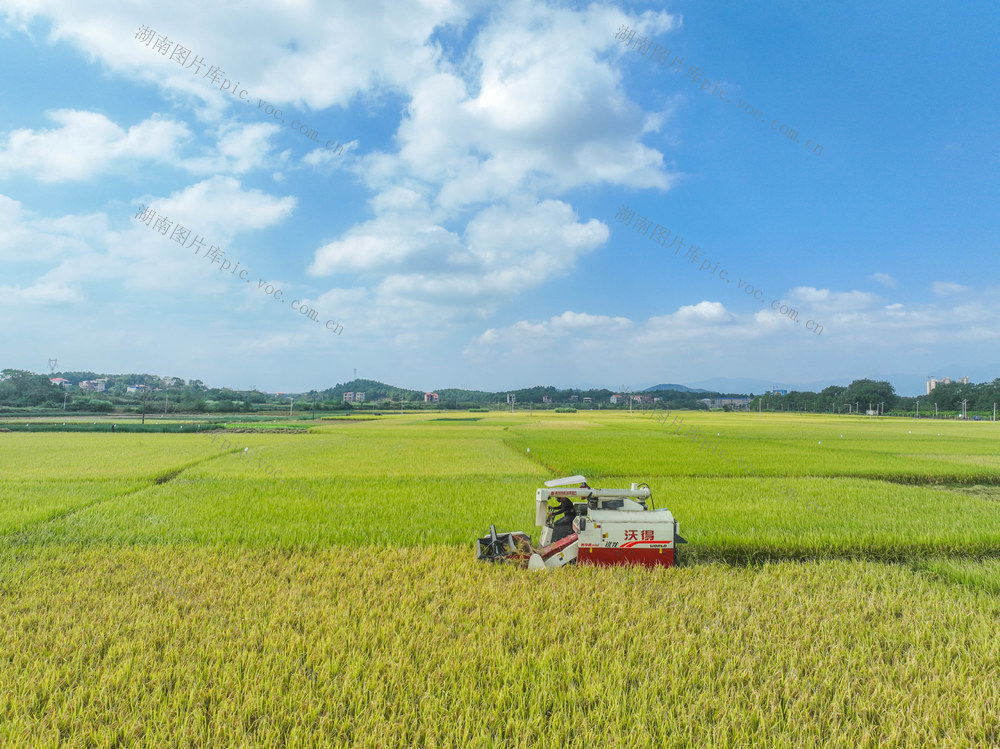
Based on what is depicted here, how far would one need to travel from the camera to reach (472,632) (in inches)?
157

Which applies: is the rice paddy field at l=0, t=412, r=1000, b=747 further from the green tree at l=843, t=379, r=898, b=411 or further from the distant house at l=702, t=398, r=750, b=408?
the distant house at l=702, t=398, r=750, b=408

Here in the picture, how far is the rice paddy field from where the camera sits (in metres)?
2.93

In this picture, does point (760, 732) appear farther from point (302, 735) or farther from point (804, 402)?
point (804, 402)

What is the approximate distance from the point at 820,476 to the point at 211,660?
15793mm

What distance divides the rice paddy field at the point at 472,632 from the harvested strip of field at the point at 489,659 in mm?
20

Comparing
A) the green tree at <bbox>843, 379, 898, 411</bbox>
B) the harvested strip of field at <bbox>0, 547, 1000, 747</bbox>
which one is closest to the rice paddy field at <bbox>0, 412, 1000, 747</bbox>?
the harvested strip of field at <bbox>0, 547, 1000, 747</bbox>

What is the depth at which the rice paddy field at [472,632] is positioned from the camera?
9.60ft

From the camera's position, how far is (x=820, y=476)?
14.3 metres

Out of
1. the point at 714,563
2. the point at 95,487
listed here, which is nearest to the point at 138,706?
the point at 714,563

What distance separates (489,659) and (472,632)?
40 cm

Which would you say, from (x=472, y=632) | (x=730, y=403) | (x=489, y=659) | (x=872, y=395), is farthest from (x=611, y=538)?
(x=730, y=403)

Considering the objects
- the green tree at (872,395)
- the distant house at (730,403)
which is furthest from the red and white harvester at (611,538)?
the distant house at (730,403)

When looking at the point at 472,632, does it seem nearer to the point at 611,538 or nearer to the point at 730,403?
the point at 611,538

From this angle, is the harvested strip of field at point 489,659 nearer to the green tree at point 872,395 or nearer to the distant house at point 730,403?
the green tree at point 872,395
